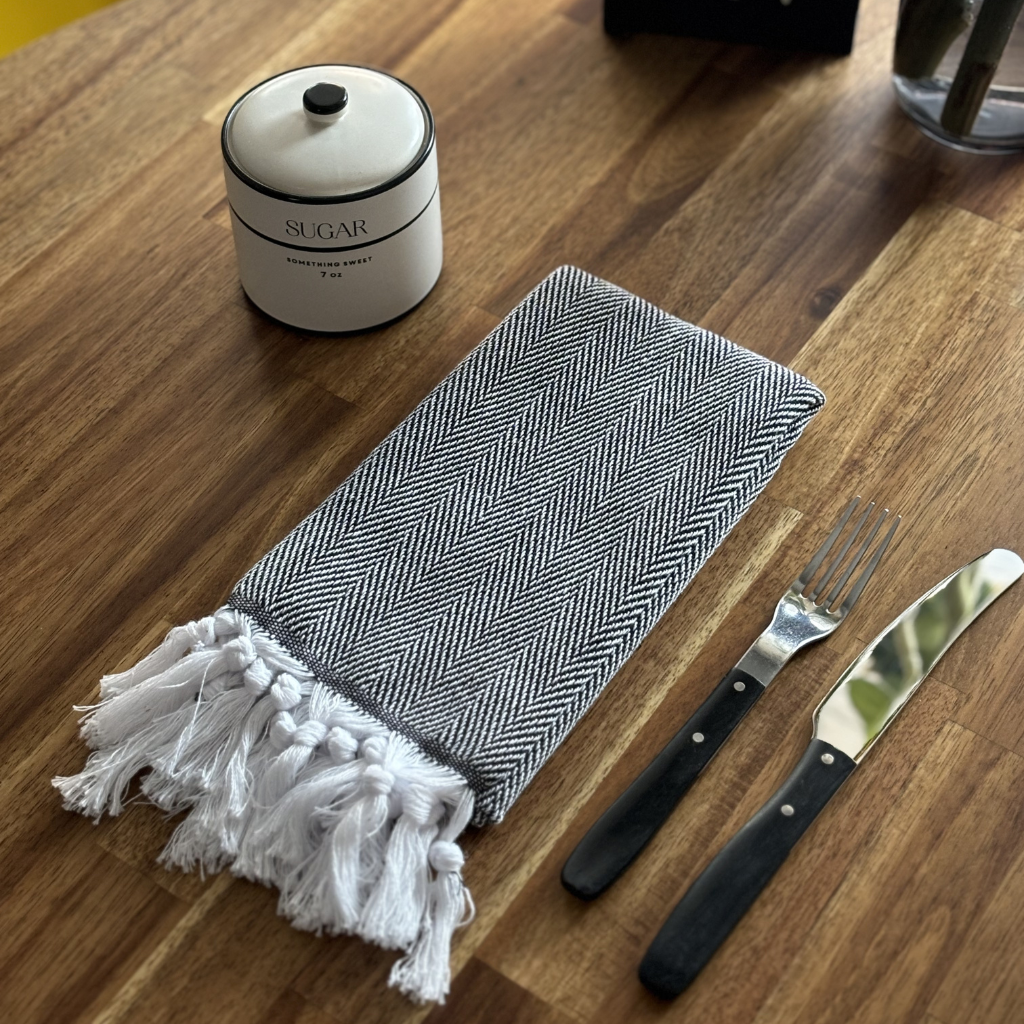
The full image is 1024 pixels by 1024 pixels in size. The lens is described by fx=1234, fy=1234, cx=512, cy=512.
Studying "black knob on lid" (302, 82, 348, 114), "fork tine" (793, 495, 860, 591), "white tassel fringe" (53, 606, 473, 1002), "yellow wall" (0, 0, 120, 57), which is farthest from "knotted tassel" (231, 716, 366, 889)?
"yellow wall" (0, 0, 120, 57)

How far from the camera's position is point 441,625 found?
774mm

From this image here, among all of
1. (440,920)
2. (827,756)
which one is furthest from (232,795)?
(827,756)

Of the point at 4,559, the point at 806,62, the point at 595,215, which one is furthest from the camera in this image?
the point at 806,62

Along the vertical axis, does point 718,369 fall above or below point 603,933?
above

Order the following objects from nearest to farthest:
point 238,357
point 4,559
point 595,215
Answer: point 4,559 → point 238,357 → point 595,215

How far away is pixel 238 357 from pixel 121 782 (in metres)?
0.37

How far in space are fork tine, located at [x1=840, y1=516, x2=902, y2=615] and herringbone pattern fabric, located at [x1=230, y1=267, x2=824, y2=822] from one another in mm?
91

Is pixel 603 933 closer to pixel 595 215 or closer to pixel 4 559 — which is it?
pixel 4 559

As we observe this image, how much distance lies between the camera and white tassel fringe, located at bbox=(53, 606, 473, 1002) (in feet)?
2.25

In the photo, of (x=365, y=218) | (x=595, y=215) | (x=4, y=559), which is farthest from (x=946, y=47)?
(x=4, y=559)

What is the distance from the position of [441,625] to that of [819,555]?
27 cm

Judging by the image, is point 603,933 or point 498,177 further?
point 498,177

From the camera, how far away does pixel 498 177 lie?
3.65 feet

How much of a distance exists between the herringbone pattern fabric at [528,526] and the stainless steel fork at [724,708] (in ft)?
0.19
